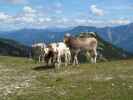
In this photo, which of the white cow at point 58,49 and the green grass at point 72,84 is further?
the white cow at point 58,49

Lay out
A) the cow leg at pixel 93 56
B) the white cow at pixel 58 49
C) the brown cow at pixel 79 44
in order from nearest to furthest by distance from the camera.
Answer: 1. the white cow at pixel 58 49
2. the brown cow at pixel 79 44
3. the cow leg at pixel 93 56

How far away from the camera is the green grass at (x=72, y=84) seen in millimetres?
25156

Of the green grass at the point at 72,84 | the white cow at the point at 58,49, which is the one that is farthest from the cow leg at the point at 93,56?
the green grass at the point at 72,84

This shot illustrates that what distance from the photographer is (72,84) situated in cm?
A: 2969

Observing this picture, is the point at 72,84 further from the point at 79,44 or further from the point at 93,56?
the point at 93,56

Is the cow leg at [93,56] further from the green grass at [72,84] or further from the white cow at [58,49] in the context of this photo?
the green grass at [72,84]

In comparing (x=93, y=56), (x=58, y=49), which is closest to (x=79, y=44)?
(x=58, y=49)

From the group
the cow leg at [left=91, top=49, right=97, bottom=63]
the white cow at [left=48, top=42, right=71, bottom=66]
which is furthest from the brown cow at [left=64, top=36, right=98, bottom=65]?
the white cow at [left=48, top=42, right=71, bottom=66]

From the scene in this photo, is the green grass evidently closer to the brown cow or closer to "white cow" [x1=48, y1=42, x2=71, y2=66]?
"white cow" [x1=48, y1=42, x2=71, y2=66]

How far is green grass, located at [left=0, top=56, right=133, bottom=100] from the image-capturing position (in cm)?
2516

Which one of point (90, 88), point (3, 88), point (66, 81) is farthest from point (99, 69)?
point (3, 88)

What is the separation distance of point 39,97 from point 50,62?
60.2ft

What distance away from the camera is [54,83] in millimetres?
30547

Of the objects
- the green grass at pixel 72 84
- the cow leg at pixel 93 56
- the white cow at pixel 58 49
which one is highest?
the white cow at pixel 58 49
